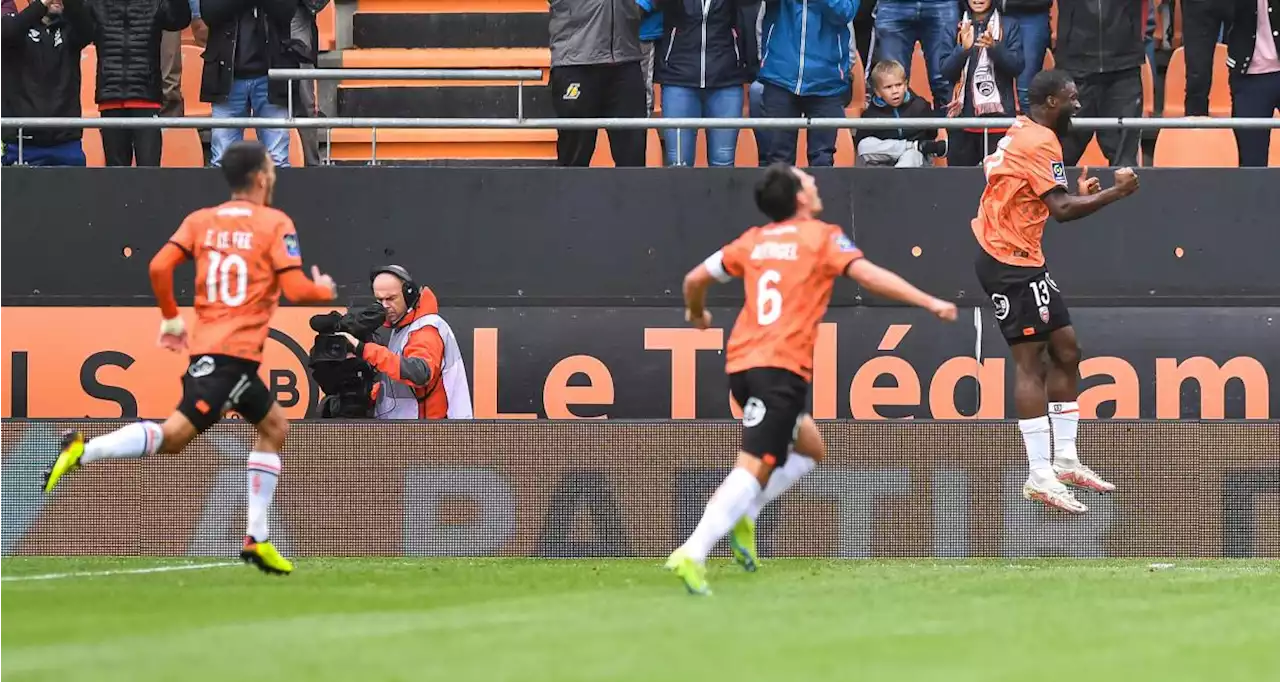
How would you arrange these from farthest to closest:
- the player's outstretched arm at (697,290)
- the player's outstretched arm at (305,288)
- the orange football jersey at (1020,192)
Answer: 1. the orange football jersey at (1020,192)
2. the player's outstretched arm at (305,288)
3. the player's outstretched arm at (697,290)

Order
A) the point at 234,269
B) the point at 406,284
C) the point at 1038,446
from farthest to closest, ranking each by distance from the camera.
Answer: the point at 406,284, the point at 1038,446, the point at 234,269

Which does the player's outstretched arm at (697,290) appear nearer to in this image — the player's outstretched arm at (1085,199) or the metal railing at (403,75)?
the player's outstretched arm at (1085,199)

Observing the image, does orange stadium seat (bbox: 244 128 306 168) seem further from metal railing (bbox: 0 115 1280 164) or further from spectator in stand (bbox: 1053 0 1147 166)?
spectator in stand (bbox: 1053 0 1147 166)

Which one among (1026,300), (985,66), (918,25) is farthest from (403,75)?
(1026,300)

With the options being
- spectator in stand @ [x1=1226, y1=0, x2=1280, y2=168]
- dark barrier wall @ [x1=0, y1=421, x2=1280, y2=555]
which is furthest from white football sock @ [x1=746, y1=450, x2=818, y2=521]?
spectator in stand @ [x1=1226, y1=0, x2=1280, y2=168]

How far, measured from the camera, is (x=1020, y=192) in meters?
11.4

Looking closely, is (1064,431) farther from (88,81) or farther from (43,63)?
(88,81)

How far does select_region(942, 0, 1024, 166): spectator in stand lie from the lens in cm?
1450

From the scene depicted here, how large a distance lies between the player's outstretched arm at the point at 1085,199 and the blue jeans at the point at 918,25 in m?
4.01

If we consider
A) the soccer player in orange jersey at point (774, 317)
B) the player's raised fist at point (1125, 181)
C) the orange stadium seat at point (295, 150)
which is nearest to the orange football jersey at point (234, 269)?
the soccer player in orange jersey at point (774, 317)

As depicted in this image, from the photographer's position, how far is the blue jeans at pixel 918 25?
1515cm

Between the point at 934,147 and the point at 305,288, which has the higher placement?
the point at 934,147

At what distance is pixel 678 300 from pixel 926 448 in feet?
8.73

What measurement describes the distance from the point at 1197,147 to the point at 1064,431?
5210mm
